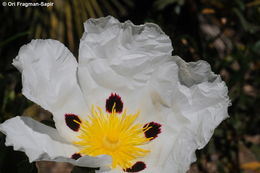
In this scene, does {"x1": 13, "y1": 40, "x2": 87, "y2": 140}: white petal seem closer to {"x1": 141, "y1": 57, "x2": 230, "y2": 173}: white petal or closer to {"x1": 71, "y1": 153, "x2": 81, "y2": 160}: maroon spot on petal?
{"x1": 71, "y1": 153, "x2": 81, "y2": 160}: maroon spot on petal

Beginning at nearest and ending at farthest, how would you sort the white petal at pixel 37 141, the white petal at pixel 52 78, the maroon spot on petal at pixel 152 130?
the white petal at pixel 37 141, the white petal at pixel 52 78, the maroon spot on petal at pixel 152 130

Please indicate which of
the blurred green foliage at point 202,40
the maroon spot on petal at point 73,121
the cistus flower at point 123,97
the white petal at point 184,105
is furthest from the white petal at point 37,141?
the blurred green foliage at point 202,40

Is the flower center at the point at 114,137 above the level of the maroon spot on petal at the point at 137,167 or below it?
above

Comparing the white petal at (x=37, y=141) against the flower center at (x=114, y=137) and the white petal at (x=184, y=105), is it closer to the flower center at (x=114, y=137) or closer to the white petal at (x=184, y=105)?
the flower center at (x=114, y=137)

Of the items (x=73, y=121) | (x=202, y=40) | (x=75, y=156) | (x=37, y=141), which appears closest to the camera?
(x=37, y=141)

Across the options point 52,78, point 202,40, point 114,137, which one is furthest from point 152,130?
point 202,40

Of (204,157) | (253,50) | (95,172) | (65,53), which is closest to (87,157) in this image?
(95,172)

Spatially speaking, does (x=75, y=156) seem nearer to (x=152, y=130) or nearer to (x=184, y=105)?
(x=152, y=130)
